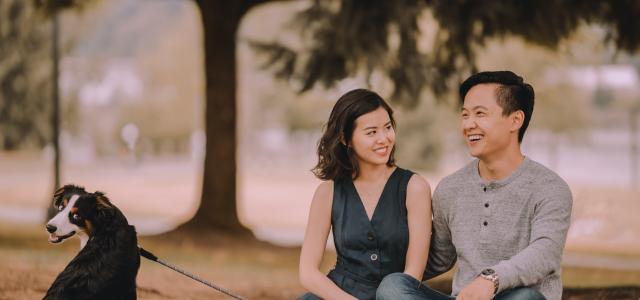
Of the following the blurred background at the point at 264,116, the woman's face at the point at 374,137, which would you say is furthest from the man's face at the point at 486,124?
the blurred background at the point at 264,116

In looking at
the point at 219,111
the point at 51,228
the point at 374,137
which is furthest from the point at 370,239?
the point at 219,111

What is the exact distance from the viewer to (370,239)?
4.07m

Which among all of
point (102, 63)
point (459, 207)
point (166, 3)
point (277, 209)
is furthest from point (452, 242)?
point (166, 3)

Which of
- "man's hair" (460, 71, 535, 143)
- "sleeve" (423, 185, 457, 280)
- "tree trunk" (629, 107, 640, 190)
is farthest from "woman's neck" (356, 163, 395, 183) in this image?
"tree trunk" (629, 107, 640, 190)

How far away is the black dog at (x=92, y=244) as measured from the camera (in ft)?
13.0

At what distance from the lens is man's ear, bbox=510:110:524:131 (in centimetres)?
386

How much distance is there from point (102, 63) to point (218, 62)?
1913 inches

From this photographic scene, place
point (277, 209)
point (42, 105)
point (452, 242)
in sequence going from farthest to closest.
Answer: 1. point (42, 105)
2. point (277, 209)
3. point (452, 242)

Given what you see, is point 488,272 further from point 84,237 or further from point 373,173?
point 84,237

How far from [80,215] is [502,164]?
1.91 meters

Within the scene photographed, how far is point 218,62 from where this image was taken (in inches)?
556

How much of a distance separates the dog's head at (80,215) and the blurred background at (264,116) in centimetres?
170

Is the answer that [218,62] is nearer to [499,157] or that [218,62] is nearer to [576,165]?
[499,157]

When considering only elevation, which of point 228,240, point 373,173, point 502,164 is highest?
point 502,164
